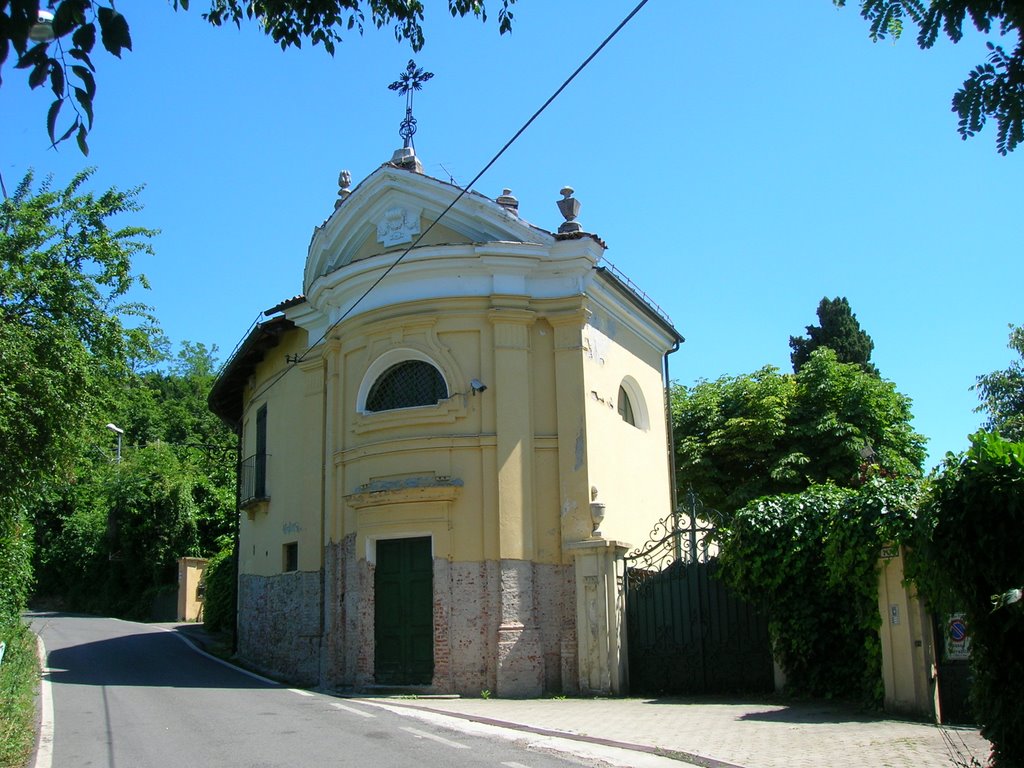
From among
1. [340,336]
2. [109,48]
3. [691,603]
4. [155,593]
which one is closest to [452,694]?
[691,603]

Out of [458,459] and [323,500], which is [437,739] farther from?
[323,500]

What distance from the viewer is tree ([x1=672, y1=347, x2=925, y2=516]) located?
26.8 meters

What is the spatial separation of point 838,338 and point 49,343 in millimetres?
28740

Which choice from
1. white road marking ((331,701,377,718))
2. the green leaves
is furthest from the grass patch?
the green leaves

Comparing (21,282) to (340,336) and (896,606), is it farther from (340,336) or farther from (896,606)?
(896,606)

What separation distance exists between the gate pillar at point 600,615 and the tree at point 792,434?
1247 cm

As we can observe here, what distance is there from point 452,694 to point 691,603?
4.01 metres

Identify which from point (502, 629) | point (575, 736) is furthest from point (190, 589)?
point (575, 736)

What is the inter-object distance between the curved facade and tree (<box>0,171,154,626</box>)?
3.73m

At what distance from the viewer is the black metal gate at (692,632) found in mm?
14070

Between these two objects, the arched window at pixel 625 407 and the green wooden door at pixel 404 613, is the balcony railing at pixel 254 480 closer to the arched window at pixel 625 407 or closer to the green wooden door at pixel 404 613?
the green wooden door at pixel 404 613

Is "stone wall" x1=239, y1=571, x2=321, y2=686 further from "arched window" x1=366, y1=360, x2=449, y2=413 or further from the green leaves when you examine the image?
the green leaves

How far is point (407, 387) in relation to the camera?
16859 mm

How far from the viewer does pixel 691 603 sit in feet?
48.4
